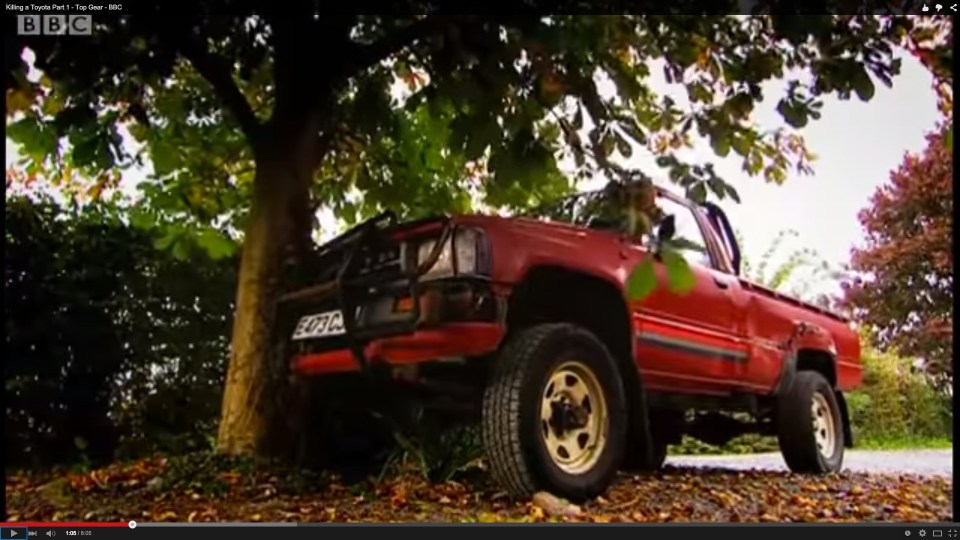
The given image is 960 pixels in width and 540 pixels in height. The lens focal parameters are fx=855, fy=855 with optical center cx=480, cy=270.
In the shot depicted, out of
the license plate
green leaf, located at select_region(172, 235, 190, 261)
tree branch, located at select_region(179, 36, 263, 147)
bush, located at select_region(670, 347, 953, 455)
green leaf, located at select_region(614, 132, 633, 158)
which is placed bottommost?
bush, located at select_region(670, 347, 953, 455)

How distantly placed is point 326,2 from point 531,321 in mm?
997

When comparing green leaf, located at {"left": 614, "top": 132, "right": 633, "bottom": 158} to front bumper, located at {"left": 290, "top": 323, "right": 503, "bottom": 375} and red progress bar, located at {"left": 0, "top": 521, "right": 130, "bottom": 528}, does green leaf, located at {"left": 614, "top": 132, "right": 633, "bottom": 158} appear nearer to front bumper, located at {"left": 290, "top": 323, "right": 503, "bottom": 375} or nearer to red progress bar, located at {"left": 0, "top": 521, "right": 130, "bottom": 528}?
front bumper, located at {"left": 290, "top": 323, "right": 503, "bottom": 375}

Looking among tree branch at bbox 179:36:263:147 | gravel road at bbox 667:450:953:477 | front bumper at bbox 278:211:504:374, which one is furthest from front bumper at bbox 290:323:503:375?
tree branch at bbox 179:36:263:147

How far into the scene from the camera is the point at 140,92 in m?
2.40

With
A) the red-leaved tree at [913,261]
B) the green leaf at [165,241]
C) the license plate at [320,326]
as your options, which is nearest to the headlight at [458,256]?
the license plate at [320,326]

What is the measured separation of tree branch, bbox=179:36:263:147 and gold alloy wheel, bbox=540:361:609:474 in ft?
3.72

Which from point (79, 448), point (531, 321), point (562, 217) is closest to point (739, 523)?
point (531, 321)

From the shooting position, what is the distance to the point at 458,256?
7.30 feet

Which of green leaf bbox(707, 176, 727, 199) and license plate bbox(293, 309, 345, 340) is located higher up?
green leaf bbox(707, 176, 727, 199)

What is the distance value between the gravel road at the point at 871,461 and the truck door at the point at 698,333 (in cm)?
21

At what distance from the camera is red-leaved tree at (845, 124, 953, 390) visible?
7.42 feet

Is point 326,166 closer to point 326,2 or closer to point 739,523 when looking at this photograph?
point 326,2

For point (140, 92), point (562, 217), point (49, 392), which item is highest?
point (140, 92)
